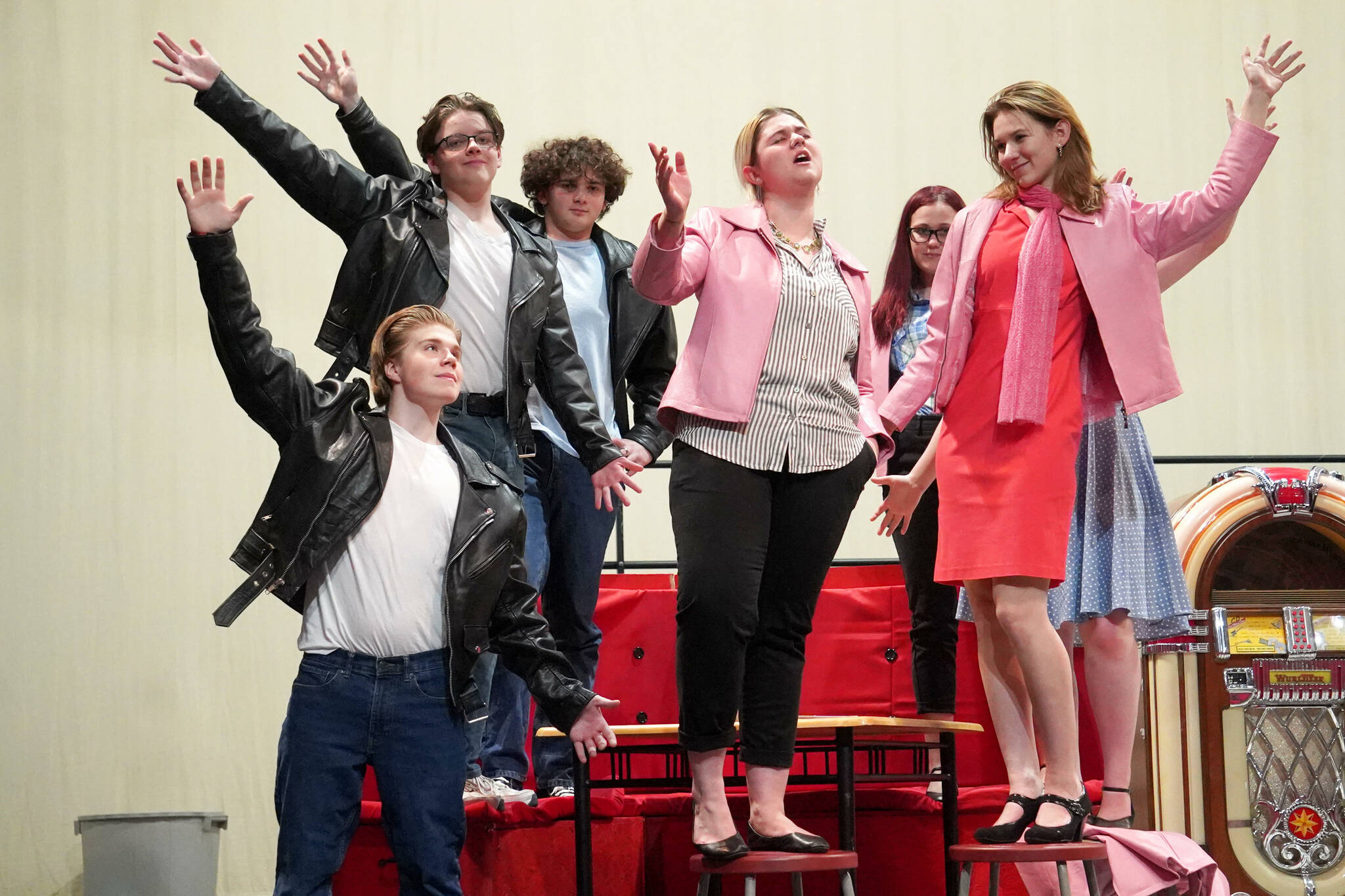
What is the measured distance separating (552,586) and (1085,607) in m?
1.24

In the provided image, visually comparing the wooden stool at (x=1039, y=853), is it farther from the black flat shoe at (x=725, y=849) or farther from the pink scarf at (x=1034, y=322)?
the pink scarf at (x=1034, y=322)

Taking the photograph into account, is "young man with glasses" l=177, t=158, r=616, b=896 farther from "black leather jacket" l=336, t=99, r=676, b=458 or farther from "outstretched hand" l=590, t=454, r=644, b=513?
"black leather jacket" l=336, t=99, r=676, b=458

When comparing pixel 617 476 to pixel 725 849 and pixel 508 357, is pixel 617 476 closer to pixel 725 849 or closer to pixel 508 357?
pixel 508 357

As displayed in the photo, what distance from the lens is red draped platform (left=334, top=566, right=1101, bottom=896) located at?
3.17 m

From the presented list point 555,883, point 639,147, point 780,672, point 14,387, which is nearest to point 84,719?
point 14,387

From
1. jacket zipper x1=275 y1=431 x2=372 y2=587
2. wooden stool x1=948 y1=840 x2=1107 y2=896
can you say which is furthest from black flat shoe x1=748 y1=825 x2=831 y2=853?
jacket zipper x1=275 y1=431 x2=372 y2=587

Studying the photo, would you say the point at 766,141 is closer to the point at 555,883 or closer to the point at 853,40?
the point at 555,883

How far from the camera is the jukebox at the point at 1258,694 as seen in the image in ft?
12.1

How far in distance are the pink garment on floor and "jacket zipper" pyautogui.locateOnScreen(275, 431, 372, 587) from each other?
5.35 feet

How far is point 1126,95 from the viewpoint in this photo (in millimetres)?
6375

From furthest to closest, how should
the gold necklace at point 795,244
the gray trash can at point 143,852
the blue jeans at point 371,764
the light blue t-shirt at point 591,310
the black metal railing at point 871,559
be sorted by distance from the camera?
1. the black metal railing at point 871,559
2. the gray trash can at point 143,852
3. the light blue t-shirt at point 591,310
4. the gold necklace at point 795,244
5. the blue jeans at point 371,764

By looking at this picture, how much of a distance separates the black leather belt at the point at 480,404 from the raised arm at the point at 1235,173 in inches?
55.6

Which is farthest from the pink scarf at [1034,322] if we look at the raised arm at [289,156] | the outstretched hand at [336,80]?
the outstretched hand at [336,80]

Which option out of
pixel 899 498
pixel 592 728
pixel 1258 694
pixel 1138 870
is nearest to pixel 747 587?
pixel 592 728
